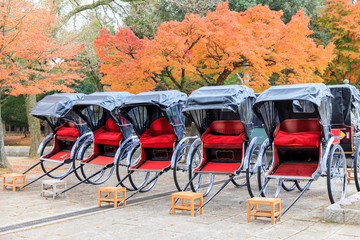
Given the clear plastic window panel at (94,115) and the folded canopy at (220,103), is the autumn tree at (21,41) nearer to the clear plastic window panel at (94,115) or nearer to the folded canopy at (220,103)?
the clear plastic window panel at (94,115)

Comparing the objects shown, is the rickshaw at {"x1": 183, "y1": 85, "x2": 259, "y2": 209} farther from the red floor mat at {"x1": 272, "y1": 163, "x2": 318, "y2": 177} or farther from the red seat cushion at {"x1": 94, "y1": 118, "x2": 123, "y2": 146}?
the red seat cushion at {"x1": 94, "y1": 118, "x2": 123, "y2": 146}

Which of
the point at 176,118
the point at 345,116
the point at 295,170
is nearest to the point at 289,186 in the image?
the point at 345,116

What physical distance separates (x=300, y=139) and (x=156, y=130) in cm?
316

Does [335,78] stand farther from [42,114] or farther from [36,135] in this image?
[42,114]

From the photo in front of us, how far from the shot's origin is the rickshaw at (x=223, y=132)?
710cm

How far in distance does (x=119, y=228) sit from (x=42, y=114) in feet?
15.8

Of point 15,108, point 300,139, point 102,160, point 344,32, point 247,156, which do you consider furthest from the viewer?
point 15,108

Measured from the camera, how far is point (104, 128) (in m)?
9.46

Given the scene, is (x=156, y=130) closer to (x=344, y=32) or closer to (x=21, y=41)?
(x=21, y=41)

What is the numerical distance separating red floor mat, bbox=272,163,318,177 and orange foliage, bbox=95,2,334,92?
6002mm

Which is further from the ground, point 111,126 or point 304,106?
point 304,106

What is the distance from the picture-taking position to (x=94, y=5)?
57.4ft

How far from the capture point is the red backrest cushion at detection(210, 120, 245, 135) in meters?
7.79

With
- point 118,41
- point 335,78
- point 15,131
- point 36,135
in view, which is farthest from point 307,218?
point 15,131
